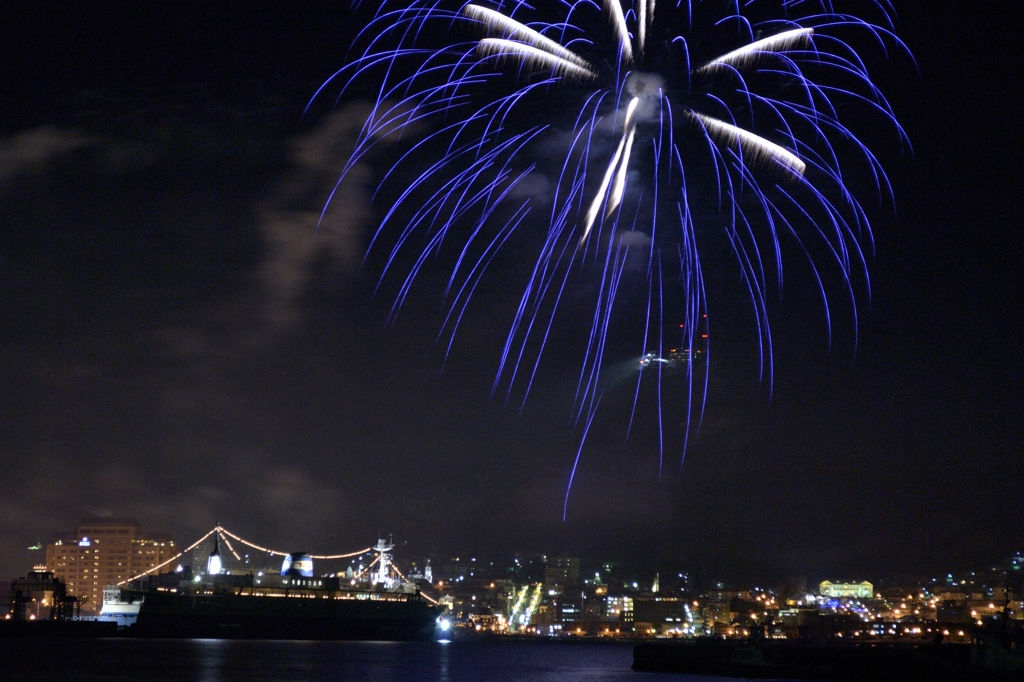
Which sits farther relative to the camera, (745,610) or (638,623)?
(638,623)

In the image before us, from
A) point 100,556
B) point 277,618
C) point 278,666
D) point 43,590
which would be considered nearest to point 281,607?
point 277,618

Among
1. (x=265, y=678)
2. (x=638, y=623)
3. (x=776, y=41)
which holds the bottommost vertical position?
(x=638, y=623)

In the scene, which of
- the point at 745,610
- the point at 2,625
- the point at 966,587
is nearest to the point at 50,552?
the point at 2,625

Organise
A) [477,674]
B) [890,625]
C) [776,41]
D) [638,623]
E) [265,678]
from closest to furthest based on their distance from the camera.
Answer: [776,41] → [265,678] → [477,674] → [890,625] → [638,623]

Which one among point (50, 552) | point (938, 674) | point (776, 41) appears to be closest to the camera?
point (776, 41)

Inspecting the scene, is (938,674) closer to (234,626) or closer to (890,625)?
(234,626)

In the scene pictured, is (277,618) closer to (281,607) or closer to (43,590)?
(281,607)

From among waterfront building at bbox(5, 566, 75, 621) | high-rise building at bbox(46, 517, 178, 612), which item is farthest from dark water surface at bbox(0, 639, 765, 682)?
high-rise building at bbox(46, 517, 178, 612)

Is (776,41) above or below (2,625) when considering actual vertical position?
above
